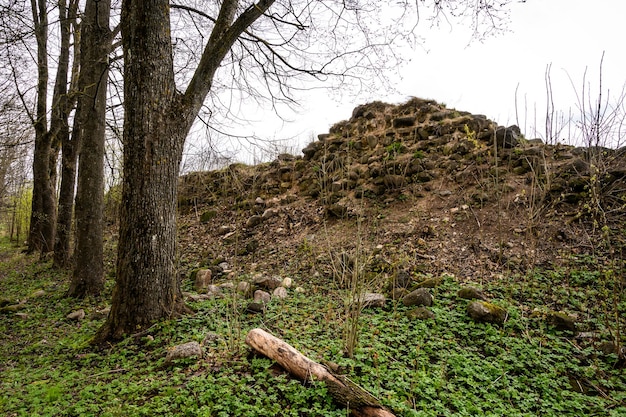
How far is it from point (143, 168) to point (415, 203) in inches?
213

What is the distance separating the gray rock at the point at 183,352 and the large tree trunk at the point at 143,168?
0.79m

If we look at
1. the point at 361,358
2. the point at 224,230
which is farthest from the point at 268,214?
the point at 361,358

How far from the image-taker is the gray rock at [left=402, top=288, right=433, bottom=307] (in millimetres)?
4602

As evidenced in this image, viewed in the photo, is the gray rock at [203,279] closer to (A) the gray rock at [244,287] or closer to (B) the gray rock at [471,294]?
(A) the gray rock at [244,287]

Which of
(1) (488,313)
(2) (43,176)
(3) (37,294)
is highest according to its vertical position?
(2) (43,176)

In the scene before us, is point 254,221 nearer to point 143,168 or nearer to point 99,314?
point 99,314

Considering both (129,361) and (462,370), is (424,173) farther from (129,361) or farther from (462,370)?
(129,361)

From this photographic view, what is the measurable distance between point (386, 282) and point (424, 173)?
3573 mm

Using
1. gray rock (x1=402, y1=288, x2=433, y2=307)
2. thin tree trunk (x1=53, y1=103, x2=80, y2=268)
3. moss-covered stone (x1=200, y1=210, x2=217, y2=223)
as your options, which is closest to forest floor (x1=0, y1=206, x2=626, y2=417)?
gray rock (x1=402, y1=288, x2=433, y2=307)

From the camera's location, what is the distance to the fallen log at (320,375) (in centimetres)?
260

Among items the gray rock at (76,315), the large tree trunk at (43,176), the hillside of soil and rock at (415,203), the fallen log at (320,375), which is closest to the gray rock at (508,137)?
the hillside of soil and rock at (415,203)

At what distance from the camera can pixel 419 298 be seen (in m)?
4.62

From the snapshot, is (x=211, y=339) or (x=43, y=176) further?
(x=43, y=176)

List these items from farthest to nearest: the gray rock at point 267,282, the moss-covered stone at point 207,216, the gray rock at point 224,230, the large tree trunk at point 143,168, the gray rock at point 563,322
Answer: the moss-covered stone at point 207,216 < the gray rock at point 224,230 < the gray rock at point 267,282 < the gray rock at point 563,322 < the large tree trunk at point 143,168
